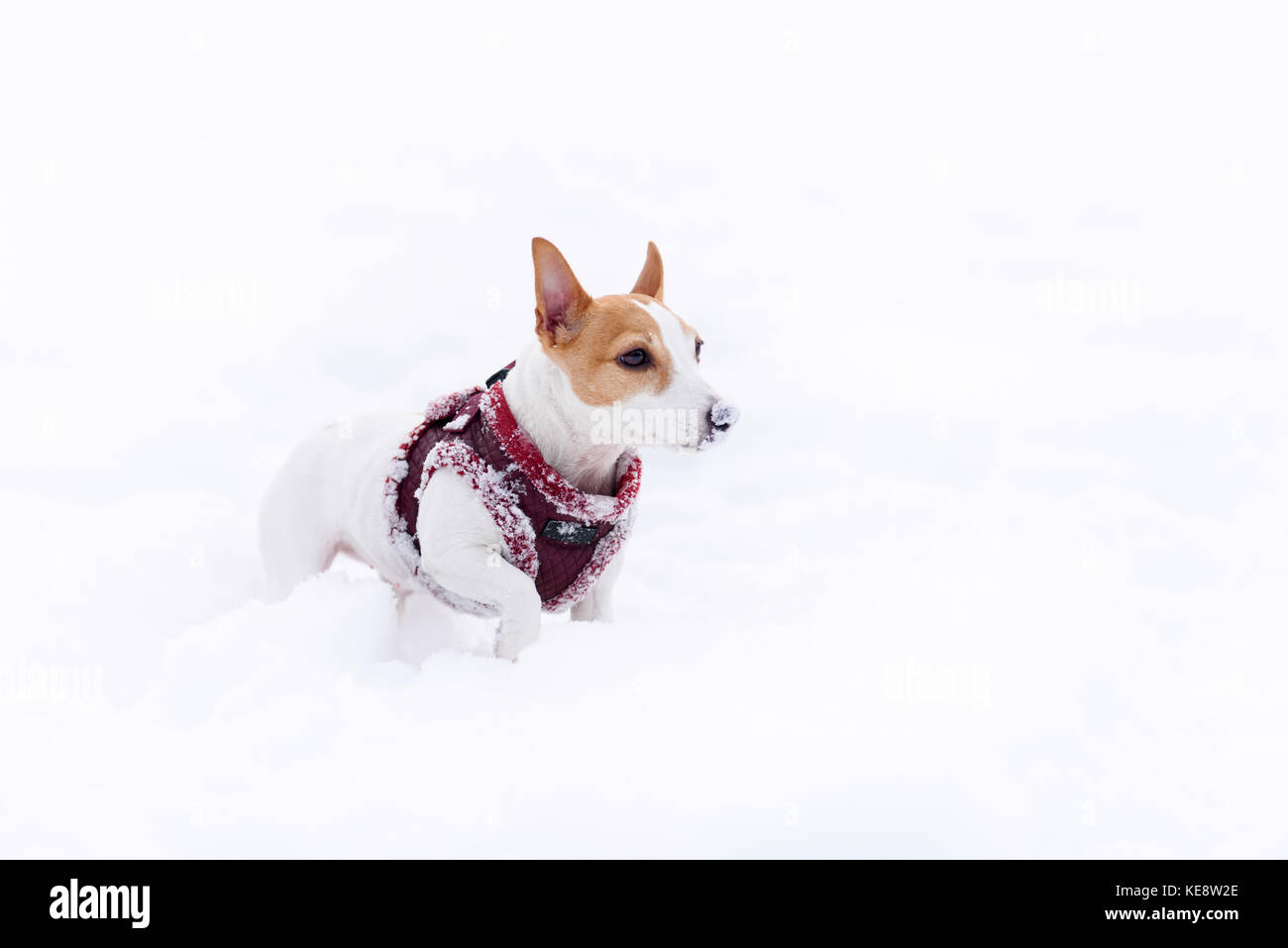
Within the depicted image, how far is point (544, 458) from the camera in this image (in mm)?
3152

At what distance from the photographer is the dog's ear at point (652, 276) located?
347cm

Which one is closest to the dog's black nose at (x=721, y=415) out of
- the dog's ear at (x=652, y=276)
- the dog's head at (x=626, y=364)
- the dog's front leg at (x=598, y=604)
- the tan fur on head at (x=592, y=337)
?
the dog's head at (x=626, y=364)

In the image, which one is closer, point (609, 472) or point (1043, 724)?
point (1043, 724)

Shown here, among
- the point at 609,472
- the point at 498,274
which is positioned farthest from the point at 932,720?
the point at 498,274

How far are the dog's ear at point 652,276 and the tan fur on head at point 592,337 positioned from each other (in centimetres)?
43

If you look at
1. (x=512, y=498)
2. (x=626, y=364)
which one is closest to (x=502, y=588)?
(x=512, y=498)

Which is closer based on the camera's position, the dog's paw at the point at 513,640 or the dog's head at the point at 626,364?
the dog's head at the point at 626,364

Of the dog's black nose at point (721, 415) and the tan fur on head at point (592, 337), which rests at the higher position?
the tan fur on head at point (592, 337)

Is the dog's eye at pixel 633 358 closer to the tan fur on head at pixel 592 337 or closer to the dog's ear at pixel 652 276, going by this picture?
the tan fur on head at pixel 592 337

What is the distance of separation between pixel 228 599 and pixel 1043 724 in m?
3.14

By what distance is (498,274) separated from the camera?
6.57 metres

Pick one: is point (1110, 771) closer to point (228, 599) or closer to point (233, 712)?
point (233, 712)

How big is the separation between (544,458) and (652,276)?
78cm

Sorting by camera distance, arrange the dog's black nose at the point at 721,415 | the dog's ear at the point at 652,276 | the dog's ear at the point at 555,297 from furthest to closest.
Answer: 1. the dog's ear at the point at 652,276
2. the dog's ear at the point at 555,297
3. the dog's black nose at the point at 721,415
